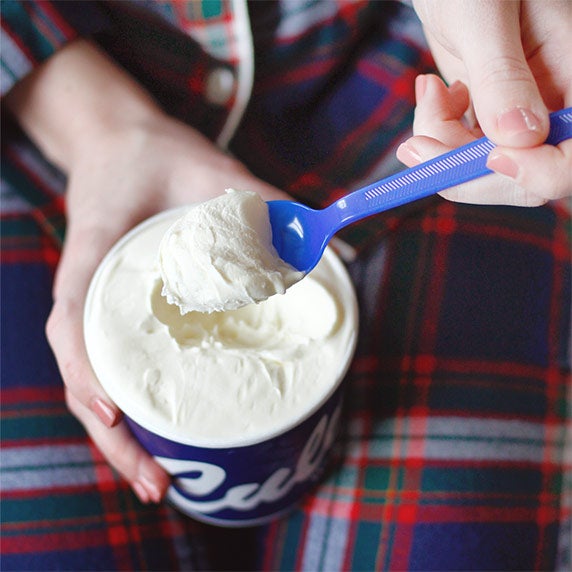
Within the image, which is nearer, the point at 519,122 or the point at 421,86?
the point at 519,122

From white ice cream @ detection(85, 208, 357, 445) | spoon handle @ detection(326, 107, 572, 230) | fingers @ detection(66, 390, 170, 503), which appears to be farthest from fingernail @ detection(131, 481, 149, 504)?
spoon handle @ detection(326, 107, 572, 230)

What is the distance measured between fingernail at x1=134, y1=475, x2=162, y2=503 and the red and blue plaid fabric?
0.20 feet

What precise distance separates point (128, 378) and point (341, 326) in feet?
0.48

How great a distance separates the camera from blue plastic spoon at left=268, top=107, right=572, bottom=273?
41 cm

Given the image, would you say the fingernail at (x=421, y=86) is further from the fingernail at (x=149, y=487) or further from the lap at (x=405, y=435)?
the fingernail at (x=149, y=487)

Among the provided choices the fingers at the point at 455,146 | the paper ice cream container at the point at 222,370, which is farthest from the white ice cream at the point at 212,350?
the fingers at the point at 455,146

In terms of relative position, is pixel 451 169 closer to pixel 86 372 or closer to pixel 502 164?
pixel 502 164

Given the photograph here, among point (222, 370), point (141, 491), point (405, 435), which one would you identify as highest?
point (222, 370)

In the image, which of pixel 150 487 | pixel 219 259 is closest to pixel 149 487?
pixel 150 487

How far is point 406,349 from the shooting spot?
2.02ft

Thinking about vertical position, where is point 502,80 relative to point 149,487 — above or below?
above

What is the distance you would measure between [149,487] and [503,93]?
38 cm

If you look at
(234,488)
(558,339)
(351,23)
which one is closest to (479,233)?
(558,339)

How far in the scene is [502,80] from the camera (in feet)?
1.36
